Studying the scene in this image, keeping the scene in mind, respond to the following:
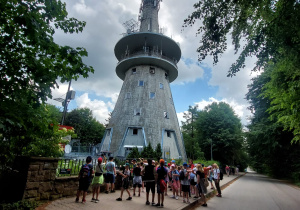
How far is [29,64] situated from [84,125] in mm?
49067

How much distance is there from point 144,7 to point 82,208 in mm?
35230

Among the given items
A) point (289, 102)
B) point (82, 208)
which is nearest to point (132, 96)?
point (289, 102)

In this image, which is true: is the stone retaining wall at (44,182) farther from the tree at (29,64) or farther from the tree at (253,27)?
the tree at (253,27)

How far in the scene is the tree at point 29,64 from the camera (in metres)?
3.72

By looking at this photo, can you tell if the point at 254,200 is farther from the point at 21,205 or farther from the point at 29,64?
the point at 29,64

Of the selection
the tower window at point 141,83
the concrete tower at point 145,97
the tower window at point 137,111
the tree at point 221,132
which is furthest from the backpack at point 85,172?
the tree at point 221,132

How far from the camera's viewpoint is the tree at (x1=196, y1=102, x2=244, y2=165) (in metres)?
36.5

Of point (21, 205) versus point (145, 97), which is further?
point (145, 97)

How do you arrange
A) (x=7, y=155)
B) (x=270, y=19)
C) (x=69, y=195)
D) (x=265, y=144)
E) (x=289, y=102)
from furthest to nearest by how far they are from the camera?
(x=265, y=144) → (x=289, y=102) → (x=69, y=195) → (x=270, y=19) → (x=7, y=155)

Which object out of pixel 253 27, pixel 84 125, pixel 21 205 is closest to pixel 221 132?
pixel 253 27

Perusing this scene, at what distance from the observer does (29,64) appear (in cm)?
409

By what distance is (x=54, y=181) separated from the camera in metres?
6.82

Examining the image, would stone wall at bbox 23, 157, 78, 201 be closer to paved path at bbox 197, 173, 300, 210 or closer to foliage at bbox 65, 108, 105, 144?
paved path at bbox 197, 173, 300, 210

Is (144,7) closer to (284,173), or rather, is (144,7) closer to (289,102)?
(289,102)
